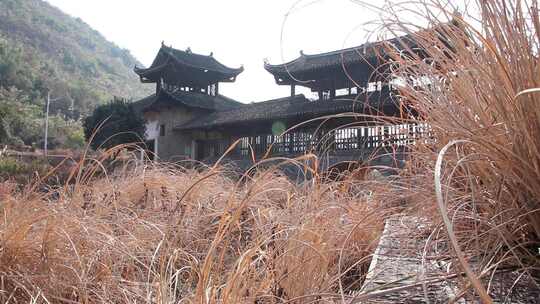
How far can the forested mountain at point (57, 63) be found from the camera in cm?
3981

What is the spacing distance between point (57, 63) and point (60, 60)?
1671 mm

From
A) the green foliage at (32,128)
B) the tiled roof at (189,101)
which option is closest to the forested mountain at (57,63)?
the green foliage at (32,128)

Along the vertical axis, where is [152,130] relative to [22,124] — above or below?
below

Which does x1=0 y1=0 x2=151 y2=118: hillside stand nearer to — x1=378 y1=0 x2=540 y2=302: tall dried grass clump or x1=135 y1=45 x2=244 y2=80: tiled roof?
x1=135 y1=45 x2=244 y2=80: tiled roof

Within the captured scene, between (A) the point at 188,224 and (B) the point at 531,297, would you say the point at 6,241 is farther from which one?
(B) the point at 531,297

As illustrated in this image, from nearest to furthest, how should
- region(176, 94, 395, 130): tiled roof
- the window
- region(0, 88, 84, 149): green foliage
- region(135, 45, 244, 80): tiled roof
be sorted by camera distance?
region(176, 94, 395, 130): tiled roof < the window < region(135, 45, 244, 80): tiled roof < region(0, 88, 84, 149): green foliage

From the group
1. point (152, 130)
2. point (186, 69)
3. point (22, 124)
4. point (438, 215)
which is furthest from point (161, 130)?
point (438, 215)

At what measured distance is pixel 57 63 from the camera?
53219 mm

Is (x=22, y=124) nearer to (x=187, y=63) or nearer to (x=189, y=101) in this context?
(x=187, y=63)

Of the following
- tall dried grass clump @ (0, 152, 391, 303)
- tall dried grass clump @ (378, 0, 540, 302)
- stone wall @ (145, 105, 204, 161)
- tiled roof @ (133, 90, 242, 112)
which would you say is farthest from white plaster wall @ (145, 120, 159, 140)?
tall dried grass clump @ (378, 0, 540, 302)

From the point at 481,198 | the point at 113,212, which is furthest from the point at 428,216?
the point at 113,212

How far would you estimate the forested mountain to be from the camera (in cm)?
3981

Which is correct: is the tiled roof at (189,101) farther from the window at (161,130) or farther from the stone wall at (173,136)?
the window at (161,130)

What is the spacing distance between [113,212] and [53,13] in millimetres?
78129
